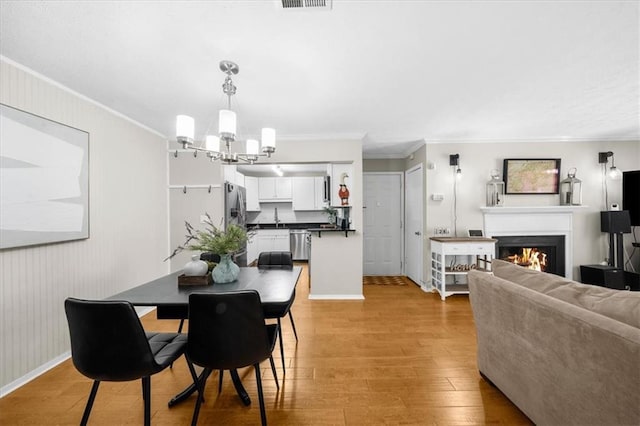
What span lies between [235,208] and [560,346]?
3.92 metres

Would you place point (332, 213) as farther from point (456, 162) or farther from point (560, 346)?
point (560, 346)

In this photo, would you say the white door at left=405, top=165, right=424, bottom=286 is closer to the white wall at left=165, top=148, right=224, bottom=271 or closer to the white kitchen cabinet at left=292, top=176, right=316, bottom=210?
the white kitchen cabinet at left=292, top=176, right=316, bottom=210

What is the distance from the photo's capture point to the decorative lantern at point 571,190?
158 inches

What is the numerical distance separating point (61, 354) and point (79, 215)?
1246 mm

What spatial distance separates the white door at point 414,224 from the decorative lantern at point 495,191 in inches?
39.6

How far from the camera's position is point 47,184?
7.17 feet

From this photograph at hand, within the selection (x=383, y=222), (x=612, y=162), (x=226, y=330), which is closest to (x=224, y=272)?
(x=226, y=330)

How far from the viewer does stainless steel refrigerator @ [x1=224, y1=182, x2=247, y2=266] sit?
12.9 feet

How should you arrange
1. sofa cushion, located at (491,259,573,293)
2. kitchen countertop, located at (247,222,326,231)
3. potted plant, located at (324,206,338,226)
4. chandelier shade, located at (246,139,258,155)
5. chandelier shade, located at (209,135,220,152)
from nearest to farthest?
sofa cushion, located at (491,259,573,293), chandelier shade, located at (209,135,220,152), chandelier shade, located at (246,139,258,155), potted plant, located at (324,206,338,226), kitchen countertop, located at (247,222,326,231)

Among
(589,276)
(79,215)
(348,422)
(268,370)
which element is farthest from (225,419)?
(589,276)

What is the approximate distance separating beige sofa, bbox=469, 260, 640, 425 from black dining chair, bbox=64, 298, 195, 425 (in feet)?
6.75

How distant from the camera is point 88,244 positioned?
2627 mm

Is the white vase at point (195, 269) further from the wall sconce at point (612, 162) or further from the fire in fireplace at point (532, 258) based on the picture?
the wall sconce at point (612, 162)

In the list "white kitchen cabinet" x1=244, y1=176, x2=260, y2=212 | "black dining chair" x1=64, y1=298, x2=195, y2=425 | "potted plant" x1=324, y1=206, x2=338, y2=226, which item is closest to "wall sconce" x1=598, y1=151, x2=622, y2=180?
"potted plant" x1=324, y1=206, x2=338, y2=226
